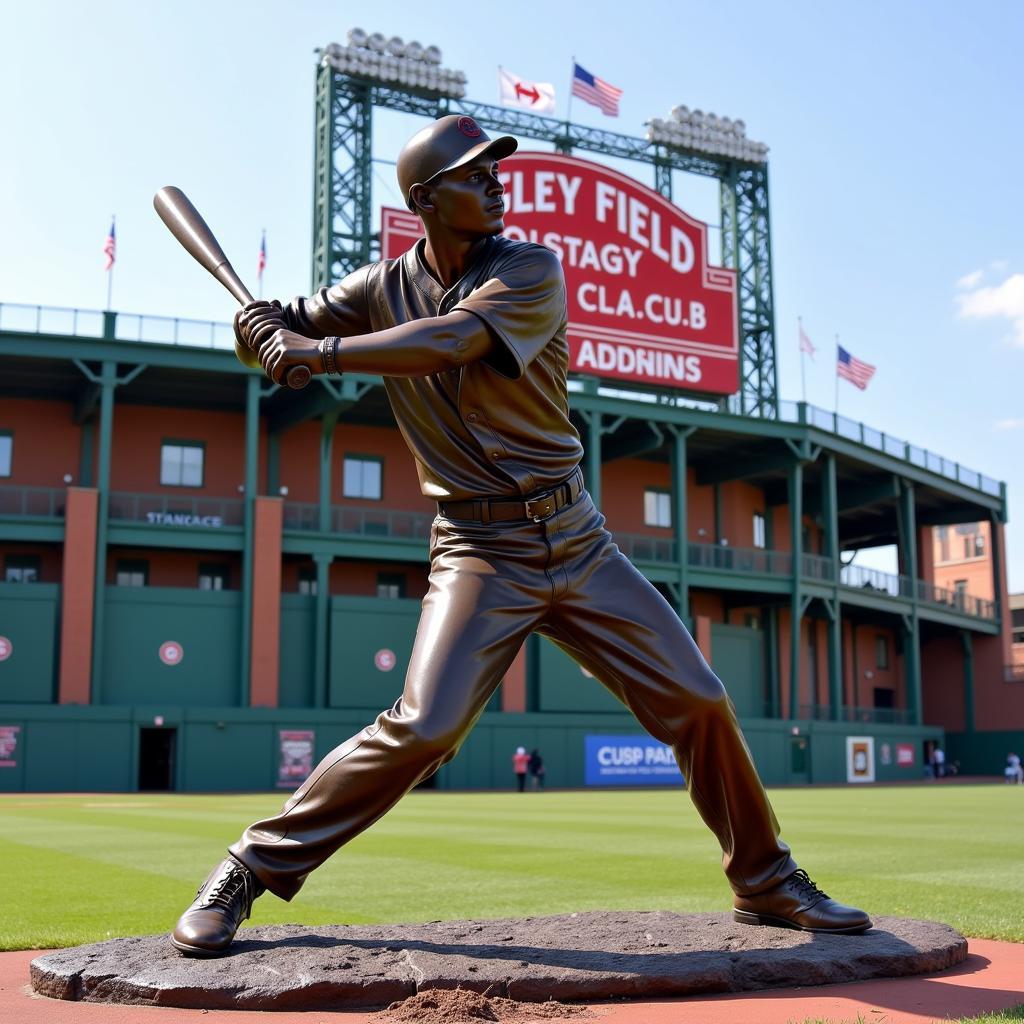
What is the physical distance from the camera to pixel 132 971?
4652mm

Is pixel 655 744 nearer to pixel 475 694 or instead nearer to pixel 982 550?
pixel 475 694

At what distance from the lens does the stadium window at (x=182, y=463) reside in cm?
4201

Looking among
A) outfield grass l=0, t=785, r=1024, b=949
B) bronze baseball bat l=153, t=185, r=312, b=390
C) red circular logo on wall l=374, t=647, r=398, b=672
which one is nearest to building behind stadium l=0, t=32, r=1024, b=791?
red circular logo on wall l=374, t=647, r=398, b=672

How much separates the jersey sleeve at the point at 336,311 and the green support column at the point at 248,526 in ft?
112

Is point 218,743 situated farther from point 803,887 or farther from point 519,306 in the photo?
point 519,306

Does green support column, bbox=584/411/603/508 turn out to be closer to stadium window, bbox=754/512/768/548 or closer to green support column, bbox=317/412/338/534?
green support column, bbox=317/412/338/534

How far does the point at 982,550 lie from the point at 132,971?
8329 cm

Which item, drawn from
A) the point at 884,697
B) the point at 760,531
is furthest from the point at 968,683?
the point at 760,531

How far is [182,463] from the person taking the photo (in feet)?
139

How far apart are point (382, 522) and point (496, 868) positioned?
32567mm

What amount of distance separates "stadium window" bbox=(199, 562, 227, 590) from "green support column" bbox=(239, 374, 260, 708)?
2081 mm

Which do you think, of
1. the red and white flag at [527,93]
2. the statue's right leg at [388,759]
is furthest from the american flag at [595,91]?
the statue's right leg at [388,759]

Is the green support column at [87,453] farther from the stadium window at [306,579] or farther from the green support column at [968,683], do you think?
the green support column at [968,683]

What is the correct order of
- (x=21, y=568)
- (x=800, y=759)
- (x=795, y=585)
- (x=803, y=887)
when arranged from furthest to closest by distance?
(x=795, y=585), (x=800, y=759), (x=21, y=568), (x=803, y=887)
